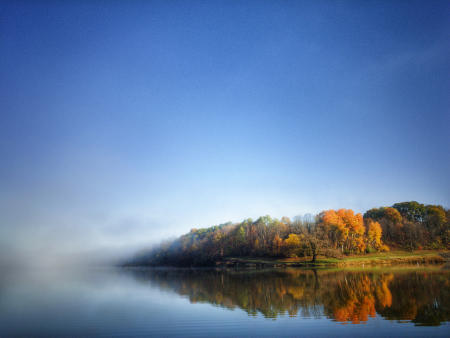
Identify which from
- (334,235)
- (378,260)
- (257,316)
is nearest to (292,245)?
(334,235)

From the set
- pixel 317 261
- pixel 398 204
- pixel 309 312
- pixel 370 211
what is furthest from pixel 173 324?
pixel 398 204

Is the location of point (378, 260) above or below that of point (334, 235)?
below

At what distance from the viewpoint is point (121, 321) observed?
68.3 feet

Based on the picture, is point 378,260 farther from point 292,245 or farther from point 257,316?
point 257,316

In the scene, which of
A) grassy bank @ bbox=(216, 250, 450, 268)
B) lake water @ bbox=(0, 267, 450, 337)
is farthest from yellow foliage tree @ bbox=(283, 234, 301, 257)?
lake water @ bbox=(0, 267, 450, 337)

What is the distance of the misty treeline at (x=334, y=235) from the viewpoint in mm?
92644

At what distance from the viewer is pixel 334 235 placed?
94438 millimetres

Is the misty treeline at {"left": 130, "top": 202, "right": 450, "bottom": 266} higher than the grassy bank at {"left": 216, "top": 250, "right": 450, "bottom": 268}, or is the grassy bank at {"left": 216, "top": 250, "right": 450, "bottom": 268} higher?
the misty treeline at {"left": 130, "top": 202, "right": 450, "bottom": 266}

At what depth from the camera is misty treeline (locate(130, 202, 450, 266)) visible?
3647 inches

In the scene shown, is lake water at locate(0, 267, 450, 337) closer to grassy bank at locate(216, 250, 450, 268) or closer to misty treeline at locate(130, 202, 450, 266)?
grassy bank at locate(216, 250, 450, 268)

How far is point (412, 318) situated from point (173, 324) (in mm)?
15894

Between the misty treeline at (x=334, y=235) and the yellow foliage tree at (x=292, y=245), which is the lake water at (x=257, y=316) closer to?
the misty treeline at (x=334, y=235)

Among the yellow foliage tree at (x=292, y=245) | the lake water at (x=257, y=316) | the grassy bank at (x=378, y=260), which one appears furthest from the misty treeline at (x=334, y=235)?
the lake water at (x=257, y=316)

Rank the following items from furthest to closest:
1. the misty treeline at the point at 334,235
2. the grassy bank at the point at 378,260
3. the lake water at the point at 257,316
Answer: the misty treeline at the point at 334,235, the grassy bank at the point at 378,260, the lake water at the point at 257,316
